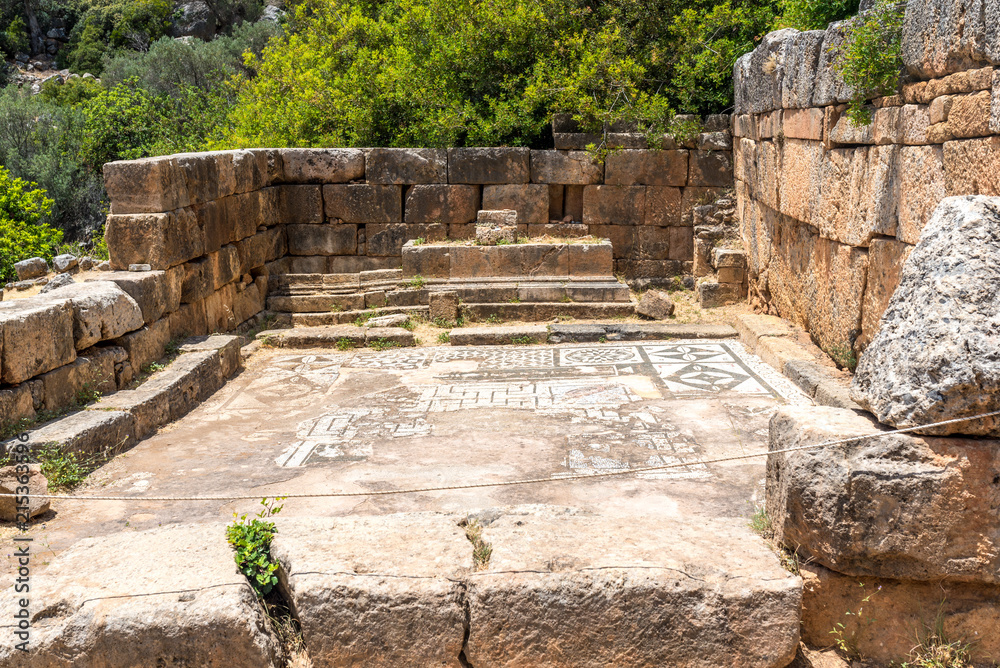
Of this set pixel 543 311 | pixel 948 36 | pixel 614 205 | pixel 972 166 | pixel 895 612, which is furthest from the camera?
pixel 614 205

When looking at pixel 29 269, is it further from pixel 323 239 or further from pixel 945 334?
pixel 945 334

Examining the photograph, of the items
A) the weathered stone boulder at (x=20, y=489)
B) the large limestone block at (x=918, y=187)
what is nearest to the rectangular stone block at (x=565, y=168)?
the large limestone block at (x=918, y=187)

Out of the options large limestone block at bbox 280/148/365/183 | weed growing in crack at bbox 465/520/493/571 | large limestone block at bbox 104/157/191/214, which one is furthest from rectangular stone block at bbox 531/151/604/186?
weed growing in crack at bbox 465/520/493/571

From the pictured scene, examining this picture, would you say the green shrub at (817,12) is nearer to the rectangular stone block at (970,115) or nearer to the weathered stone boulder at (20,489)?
the rectangular stone block at (970,115)

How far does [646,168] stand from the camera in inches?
451

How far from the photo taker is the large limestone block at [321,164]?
36.6ft

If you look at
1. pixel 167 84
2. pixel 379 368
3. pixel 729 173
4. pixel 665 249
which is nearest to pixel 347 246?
pixel 379 368

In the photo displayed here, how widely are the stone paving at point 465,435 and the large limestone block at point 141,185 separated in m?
1.88

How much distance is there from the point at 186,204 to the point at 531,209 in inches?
185

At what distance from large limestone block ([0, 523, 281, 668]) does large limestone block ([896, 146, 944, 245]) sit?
4700 millimetres

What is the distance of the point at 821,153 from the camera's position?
7773 mm

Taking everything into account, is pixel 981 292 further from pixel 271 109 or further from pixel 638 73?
pixel 271 109

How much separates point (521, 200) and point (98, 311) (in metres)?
6.13

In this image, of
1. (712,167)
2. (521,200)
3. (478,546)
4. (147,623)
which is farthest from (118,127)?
(478,546)
